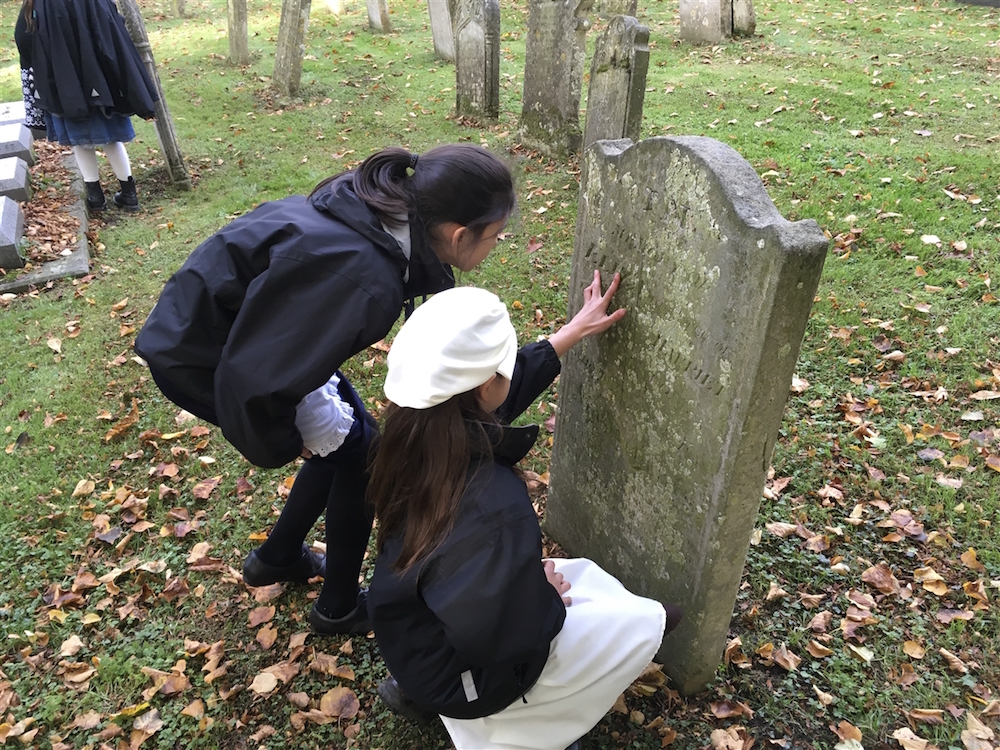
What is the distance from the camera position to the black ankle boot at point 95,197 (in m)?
6.74

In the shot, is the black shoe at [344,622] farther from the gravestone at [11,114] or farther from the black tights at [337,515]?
the gravestone at [11,114]

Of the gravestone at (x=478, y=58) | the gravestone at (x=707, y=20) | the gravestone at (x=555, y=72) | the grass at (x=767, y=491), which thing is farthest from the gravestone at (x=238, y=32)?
the gravestone at (x=707, y=20)

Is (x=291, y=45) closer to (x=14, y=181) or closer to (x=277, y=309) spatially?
(x=14, y=181)

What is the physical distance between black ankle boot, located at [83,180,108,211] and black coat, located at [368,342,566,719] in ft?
21.0

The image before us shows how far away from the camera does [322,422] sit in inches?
90.5

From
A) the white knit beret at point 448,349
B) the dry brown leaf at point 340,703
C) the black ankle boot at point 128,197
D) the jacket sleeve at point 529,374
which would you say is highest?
the white knit beret at point 448,349

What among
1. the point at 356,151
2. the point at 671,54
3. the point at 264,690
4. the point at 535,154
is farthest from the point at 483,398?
the point at 671,54

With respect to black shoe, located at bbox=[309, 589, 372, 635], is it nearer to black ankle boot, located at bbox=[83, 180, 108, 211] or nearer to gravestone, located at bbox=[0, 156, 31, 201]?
black ankle boot, located at bbox=[83, 180, 108, 211]

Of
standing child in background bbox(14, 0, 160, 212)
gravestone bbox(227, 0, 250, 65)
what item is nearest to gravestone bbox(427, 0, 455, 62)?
gravestone bbox(227, 0, 250, 65)

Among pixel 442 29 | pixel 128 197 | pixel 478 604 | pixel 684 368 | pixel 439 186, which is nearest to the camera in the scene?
pixel 478 604

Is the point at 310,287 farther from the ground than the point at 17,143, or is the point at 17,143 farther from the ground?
the point at 310,287

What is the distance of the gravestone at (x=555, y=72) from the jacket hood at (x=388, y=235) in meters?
5.19

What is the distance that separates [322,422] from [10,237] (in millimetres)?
5071

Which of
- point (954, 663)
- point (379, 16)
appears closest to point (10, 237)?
point (954, 663)
